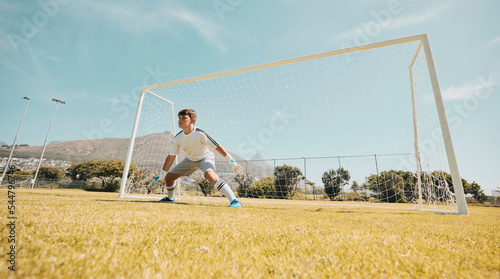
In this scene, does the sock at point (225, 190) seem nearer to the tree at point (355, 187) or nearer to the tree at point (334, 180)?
the tree at point (334, 180)

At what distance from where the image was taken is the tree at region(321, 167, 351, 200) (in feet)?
46.3

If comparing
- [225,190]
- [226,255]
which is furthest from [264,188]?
[226,255]

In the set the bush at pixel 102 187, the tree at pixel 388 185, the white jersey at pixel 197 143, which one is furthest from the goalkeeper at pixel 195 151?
the bush at pixel 102 187

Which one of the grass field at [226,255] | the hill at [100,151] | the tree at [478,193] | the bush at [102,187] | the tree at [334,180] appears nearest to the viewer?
the grass field at [226,255]

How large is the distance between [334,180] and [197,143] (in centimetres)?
1285

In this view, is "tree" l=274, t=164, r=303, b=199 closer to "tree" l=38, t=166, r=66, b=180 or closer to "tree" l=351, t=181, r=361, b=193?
"tree" l=351, t=181, r=361, b=193

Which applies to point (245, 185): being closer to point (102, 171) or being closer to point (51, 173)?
point (102, 171)

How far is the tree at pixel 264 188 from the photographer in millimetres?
15575

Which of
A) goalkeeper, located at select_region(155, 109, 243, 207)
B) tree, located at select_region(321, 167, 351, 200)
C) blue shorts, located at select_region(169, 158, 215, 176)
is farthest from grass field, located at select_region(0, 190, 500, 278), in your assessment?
tree, located at select_region(321, 167, 351, 200)

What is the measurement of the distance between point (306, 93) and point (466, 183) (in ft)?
75.3

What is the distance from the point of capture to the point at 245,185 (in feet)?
53.2

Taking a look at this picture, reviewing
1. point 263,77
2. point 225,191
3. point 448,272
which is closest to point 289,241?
point 448,272

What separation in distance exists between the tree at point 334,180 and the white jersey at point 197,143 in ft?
38.6

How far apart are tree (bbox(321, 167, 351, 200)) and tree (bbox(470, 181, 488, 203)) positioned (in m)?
15.3
